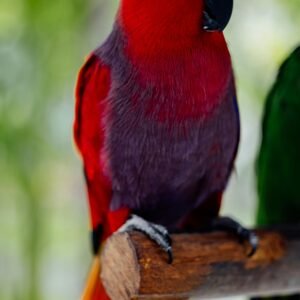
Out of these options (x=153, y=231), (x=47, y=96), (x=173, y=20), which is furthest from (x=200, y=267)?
(x=47, y=96)

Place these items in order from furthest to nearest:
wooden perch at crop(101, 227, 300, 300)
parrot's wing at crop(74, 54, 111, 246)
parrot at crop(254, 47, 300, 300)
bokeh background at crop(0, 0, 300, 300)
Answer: bokeh background at crop(0, 0, 300, 300) < parrot at crop(254, 47, 300, 300) < parrot's wing at crop(74, 54, 111, 246) < wooden perch at crop(101, 227, 300, 300)

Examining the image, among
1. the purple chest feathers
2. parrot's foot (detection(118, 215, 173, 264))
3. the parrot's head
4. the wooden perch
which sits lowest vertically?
the wooden perch

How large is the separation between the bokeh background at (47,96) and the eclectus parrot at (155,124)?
20.9 inches

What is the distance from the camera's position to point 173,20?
2.82ft

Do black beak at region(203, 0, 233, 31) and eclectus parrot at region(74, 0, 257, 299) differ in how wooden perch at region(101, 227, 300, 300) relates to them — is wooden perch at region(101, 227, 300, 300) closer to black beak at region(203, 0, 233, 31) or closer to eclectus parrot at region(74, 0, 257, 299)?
eclectus parrot at region(74, 0, 257, 299)

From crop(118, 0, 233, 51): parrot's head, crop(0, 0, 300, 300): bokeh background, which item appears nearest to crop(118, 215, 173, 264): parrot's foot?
crop(118, 0, 233, 51): parrot's head

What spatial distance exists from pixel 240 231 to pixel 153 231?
0.57ft

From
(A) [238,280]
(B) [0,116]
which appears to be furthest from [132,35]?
(B) [0,116]

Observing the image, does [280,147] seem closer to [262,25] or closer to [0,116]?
[262,25]

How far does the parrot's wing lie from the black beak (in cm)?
25

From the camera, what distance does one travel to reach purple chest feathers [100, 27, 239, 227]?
38.4 inches

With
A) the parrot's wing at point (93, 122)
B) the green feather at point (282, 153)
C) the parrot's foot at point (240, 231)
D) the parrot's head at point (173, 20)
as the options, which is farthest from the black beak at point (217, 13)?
the green feather at point (282, 153)

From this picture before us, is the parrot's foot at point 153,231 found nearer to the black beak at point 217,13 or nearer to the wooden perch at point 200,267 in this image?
the wooden perch at point 200,267

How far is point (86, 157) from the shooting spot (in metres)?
1.07
